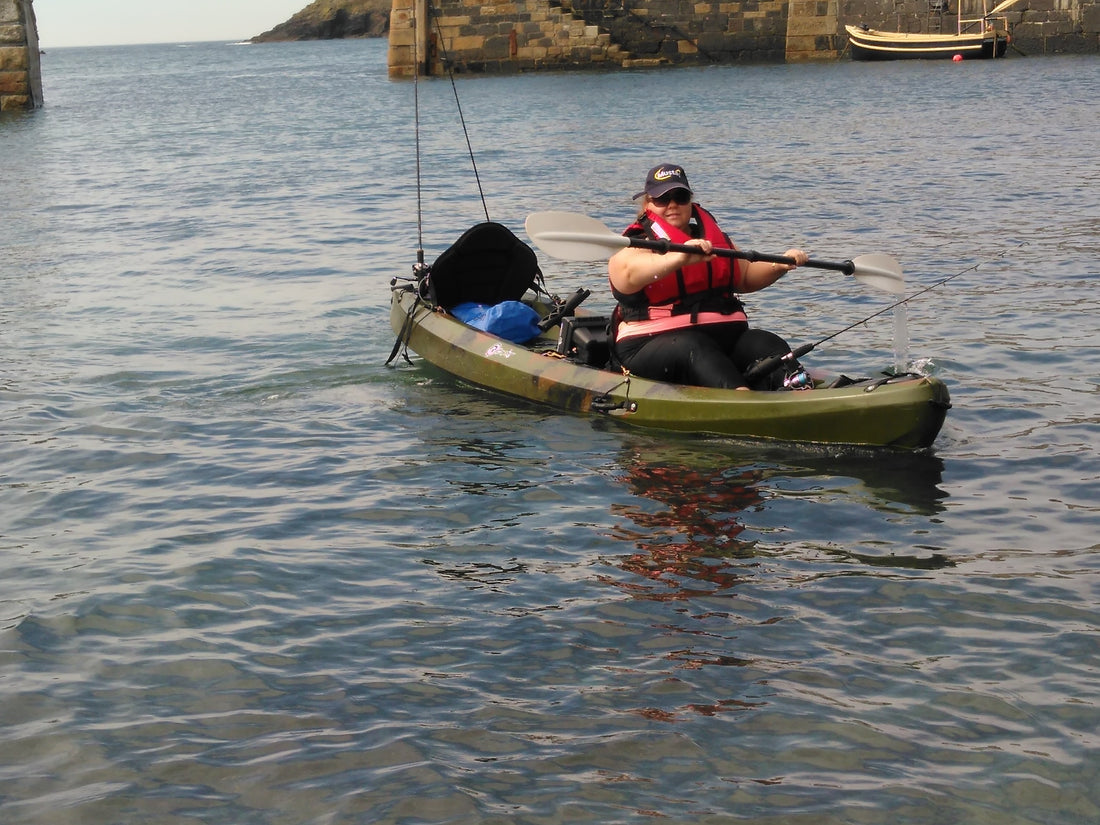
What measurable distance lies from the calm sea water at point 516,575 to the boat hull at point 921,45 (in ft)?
99.2

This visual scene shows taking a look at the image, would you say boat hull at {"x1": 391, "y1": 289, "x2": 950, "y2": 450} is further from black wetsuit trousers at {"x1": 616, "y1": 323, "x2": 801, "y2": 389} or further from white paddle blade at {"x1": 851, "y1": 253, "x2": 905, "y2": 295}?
white paddle blade at {"x1": 851, "y1": 253, "x2": 905, "y2": 295}

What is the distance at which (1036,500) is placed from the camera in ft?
21.7

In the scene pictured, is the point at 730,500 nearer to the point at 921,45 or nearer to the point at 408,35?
the point at 921,45

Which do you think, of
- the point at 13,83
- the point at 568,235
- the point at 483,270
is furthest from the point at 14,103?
the point at 568,235

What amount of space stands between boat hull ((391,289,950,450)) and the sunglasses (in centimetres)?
108

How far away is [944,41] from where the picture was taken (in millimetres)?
42031

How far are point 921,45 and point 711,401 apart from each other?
38.6m

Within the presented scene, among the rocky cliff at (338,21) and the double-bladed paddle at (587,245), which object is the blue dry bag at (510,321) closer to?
the double-bladed paddle at (587,245)

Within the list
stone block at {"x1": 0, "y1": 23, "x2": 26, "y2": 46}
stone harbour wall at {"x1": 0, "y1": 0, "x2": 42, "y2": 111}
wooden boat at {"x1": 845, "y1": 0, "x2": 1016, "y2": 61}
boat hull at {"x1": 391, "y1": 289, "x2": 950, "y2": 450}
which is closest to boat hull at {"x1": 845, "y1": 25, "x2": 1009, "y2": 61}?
wooden boat at {"x1": 845, "y1": 0, "x2": 1016, "y2": 61}

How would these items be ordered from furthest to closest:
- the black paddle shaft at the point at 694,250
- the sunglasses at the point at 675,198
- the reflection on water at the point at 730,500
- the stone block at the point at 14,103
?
1. the stone block at the point at 14,103
2. the sunglasses at the point at 675,198
3. the black paddle shaft at the point at 694,250
4. the reflection on water at the point at 730,500


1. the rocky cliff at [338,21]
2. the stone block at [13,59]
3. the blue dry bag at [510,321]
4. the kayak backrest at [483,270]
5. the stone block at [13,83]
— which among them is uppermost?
the rocky cliff at [338,21]

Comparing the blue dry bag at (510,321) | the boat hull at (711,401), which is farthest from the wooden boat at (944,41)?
the boat hull at (711,401)

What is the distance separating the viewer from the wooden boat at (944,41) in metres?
41.5

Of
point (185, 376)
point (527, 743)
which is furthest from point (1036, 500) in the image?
point (185, 376)
